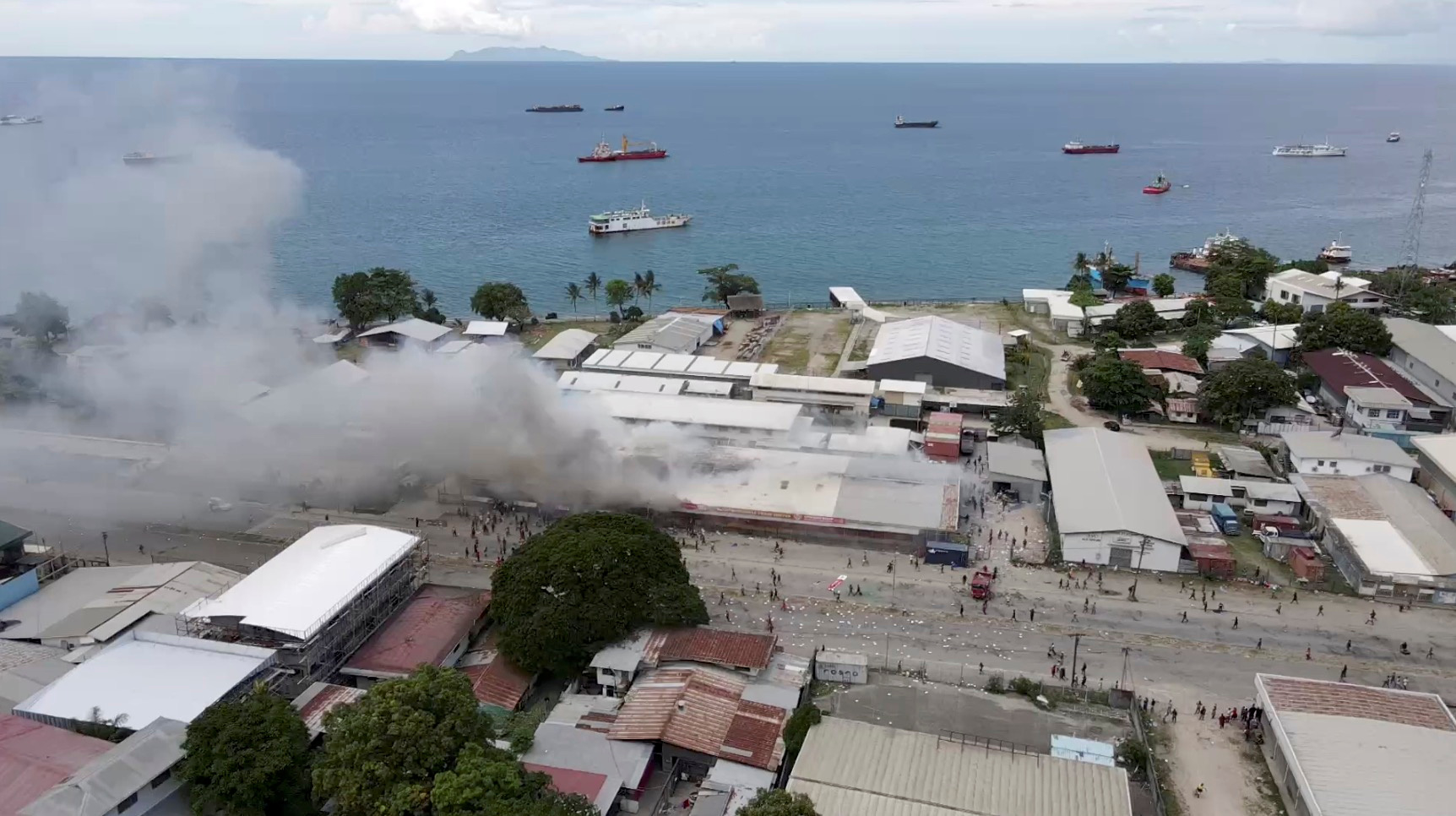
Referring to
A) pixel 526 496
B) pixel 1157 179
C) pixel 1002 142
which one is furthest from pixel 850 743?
pixel 1002 142

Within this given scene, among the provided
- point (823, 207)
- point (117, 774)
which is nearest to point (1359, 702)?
point (117, 774)

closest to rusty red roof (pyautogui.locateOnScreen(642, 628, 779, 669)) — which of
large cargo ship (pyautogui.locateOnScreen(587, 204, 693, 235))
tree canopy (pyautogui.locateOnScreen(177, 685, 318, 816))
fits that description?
tree canopy (pyautogui.locateOnScreen(177, 685, 318, 816))

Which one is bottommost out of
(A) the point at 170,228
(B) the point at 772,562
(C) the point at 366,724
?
(B) the point at 772,562

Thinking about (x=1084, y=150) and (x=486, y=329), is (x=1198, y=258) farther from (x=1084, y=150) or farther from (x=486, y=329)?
(x=1084, y=150)

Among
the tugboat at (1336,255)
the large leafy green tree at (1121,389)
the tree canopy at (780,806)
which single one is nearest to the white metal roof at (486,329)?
the large leafy green tree at (1121,389)

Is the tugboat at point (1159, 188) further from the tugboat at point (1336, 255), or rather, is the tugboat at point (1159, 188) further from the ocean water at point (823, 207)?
the tugboat at point (1336, 255)

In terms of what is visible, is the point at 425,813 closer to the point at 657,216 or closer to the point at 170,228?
the point at 170,228
